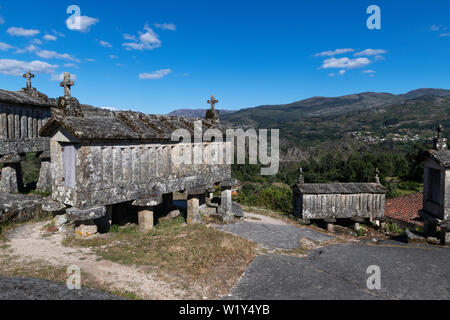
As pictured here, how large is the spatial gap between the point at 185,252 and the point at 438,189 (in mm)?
9200

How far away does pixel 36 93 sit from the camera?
15617 mm

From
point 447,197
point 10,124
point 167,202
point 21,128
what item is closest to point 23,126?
point 21,128

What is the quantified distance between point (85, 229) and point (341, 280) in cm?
734

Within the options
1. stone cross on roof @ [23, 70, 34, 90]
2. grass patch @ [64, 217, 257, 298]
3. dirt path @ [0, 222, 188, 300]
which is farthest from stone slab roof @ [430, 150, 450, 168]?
stone cross on roof @ [23, 70, 34, 90]

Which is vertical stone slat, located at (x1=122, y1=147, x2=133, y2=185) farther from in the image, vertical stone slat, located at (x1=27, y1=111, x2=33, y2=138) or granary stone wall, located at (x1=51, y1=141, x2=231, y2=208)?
vertical stone slat, located at (x1=27, y1=111, x2=33, y2=138)

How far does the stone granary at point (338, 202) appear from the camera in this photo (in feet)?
55.7

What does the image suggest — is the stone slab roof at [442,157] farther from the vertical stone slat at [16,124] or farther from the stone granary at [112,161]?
the vertical stone slat at [16,124]

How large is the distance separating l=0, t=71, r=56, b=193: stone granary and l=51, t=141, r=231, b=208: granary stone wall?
6103 mm

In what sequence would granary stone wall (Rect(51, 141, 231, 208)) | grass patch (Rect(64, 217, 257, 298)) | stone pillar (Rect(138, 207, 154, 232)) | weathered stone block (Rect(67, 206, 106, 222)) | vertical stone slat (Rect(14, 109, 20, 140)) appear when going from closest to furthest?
grass patch (Rect(64, 217, 257, 298)) < weathered stone block (Rect(67, 206, 106, 222)) < granary stone wall (Rect(51, 141, 231, 208)) < stone pillar (Rect(138, 207, 154, 232)) < vertical stone slat (Rect(14, 109, 20, 140))

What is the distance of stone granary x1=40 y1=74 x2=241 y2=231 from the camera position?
8.02 m

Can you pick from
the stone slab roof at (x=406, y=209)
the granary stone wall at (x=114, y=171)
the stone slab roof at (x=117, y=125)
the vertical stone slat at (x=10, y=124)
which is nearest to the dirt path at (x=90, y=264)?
the granary stone wall at (x=114, y=171)

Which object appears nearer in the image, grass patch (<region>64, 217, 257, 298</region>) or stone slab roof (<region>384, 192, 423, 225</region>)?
grass patch (<region>64, 217, 257, 298</region>)

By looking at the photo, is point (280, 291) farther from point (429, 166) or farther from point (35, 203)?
point (35, 203)
